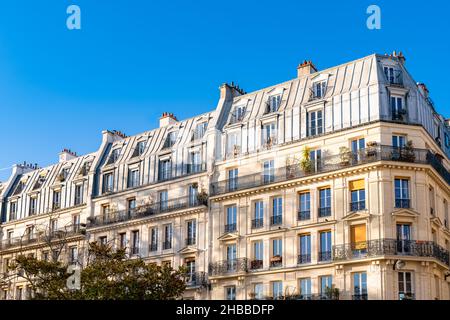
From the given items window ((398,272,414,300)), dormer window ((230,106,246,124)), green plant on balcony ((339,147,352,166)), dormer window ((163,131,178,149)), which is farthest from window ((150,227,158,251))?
window ((398,272,414,300))

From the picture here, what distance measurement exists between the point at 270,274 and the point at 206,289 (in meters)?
4.07

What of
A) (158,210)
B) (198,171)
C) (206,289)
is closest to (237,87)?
(198,171)

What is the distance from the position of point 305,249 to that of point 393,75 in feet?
33.8

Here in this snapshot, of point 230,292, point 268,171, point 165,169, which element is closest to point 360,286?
point 230,292

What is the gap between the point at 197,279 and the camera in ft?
139

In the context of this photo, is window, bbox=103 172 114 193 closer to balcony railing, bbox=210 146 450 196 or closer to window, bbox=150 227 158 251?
window, bbox=150 227 158 251

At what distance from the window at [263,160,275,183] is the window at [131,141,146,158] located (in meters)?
10.6

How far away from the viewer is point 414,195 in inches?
1471

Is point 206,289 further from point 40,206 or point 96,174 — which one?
point 40,206

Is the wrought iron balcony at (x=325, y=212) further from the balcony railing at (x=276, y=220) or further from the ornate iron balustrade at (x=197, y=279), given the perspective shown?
the ornate iron balustrade at (x=197, y=279)

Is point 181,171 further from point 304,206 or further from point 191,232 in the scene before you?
point 304,206

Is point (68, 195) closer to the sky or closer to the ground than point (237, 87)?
closer to the ground

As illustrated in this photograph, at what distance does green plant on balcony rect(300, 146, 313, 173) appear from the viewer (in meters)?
39.5

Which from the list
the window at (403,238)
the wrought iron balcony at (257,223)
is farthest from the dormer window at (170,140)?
the window at (403,238)
